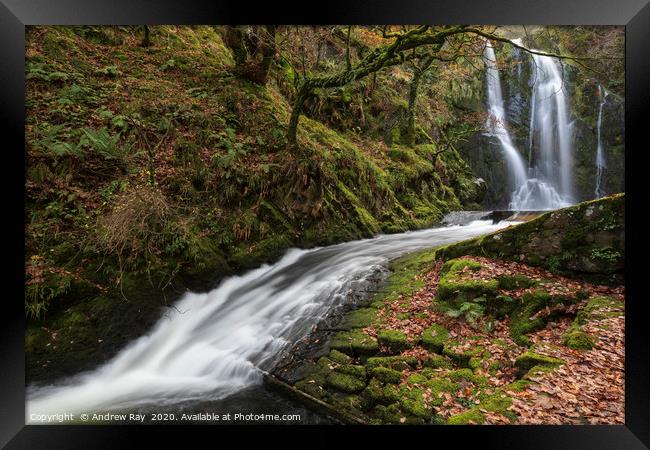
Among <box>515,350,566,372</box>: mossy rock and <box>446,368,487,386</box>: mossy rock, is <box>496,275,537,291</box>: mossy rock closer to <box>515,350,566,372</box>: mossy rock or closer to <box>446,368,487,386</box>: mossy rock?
<box>515,350,566,372</box>: mossy rock

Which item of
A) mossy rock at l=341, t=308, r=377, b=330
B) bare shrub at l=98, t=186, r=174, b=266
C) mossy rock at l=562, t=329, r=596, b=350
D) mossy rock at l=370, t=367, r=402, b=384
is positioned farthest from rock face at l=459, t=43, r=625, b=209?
bare shrub at l=98, t=186, r=174, b=266

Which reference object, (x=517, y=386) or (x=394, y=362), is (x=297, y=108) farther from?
(x=517, y=386)

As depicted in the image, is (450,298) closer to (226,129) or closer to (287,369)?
(287,369)

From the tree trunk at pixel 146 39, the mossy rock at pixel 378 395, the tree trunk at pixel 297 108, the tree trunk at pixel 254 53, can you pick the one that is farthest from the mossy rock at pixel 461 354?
the tree trunk at pixel 146 39

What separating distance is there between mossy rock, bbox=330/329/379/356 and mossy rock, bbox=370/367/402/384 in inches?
9.3

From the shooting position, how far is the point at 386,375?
2.88 meters

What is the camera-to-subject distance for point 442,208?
10734 mm

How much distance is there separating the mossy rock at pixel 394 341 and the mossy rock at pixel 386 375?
0.89ft

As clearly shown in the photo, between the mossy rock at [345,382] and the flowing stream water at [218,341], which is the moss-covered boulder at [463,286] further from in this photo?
the mossy rock at [345,382]

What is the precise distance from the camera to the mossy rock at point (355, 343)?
3186 mm

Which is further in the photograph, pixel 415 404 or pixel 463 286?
pixel 463 286

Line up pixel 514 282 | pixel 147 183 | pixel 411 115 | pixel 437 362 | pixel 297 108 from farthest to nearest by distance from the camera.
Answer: pixel 411 115 → pixel 297 108 → pixel 147 183 → pixel 514 282 → pixel 437 362
